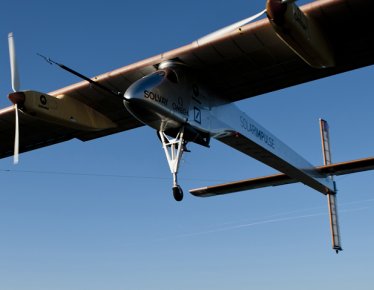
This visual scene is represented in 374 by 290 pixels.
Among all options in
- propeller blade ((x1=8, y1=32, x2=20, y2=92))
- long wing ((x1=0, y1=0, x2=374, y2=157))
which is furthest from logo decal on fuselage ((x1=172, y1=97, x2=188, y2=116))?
propeller blade ((x1=8, y1=32, x2=20, y2=92))

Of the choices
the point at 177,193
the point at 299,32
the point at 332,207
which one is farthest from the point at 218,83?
the point at 332,207

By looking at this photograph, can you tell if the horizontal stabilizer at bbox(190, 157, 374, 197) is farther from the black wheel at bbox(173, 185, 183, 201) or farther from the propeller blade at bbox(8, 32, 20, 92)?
the propeller blade at bbox(8, 32, 20, 92)

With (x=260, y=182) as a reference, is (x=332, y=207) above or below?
below

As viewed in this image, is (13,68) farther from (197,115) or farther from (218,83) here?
(218,83)

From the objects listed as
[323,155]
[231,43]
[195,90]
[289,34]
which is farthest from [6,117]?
[323,155]

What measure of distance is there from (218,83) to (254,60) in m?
Result: 1.64

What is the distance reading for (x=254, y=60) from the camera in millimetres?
15797

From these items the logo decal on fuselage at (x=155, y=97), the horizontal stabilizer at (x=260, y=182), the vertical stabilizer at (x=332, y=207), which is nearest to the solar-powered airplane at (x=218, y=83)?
the logo decal on fuselage at (x=155, y=97)

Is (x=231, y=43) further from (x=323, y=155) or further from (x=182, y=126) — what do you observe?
(x=323, y=155)

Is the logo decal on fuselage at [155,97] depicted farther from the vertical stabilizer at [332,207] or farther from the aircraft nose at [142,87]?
the vertical stabilizer at [332,207]

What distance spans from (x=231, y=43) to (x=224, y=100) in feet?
9.14

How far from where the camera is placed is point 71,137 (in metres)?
21.2

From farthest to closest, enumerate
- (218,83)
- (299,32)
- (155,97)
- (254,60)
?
(218,83), (254,60), (155,97), (299,32)

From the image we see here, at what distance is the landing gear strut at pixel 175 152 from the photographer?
13836 mm
